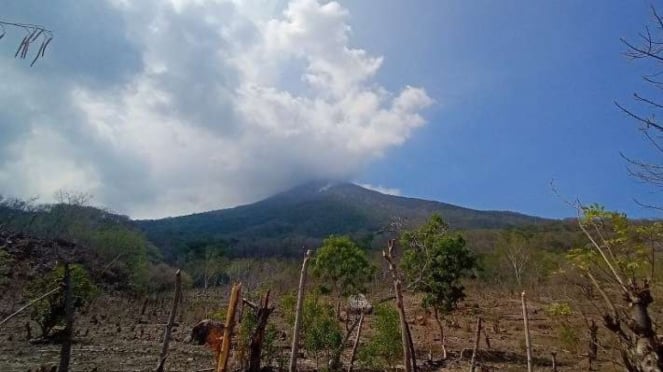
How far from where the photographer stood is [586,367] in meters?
18.0

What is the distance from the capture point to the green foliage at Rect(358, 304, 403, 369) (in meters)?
12.1

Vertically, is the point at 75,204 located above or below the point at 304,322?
above

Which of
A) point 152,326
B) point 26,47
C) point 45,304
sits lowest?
point 152,326

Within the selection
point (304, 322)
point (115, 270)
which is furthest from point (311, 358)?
point (115, 270)

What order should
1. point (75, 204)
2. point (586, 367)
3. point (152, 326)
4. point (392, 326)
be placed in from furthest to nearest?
point (75, 204) < point (152, 326) < point (586, 367) < point (392, 326)

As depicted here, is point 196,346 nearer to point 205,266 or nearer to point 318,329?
point 318,329

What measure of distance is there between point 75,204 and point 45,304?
52092 mm

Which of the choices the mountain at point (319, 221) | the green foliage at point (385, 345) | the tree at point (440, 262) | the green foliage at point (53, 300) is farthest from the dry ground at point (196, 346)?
the mountain at point (319, 221)

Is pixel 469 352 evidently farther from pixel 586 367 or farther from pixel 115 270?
pixel 115 270

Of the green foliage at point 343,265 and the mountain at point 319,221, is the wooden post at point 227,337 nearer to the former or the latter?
the green foliage at point 343,265

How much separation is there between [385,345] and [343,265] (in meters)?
11.1

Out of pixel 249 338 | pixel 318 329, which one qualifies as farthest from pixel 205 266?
pixel 249 338

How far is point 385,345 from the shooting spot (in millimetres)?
12188

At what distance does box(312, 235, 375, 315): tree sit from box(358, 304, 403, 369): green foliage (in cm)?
1058
